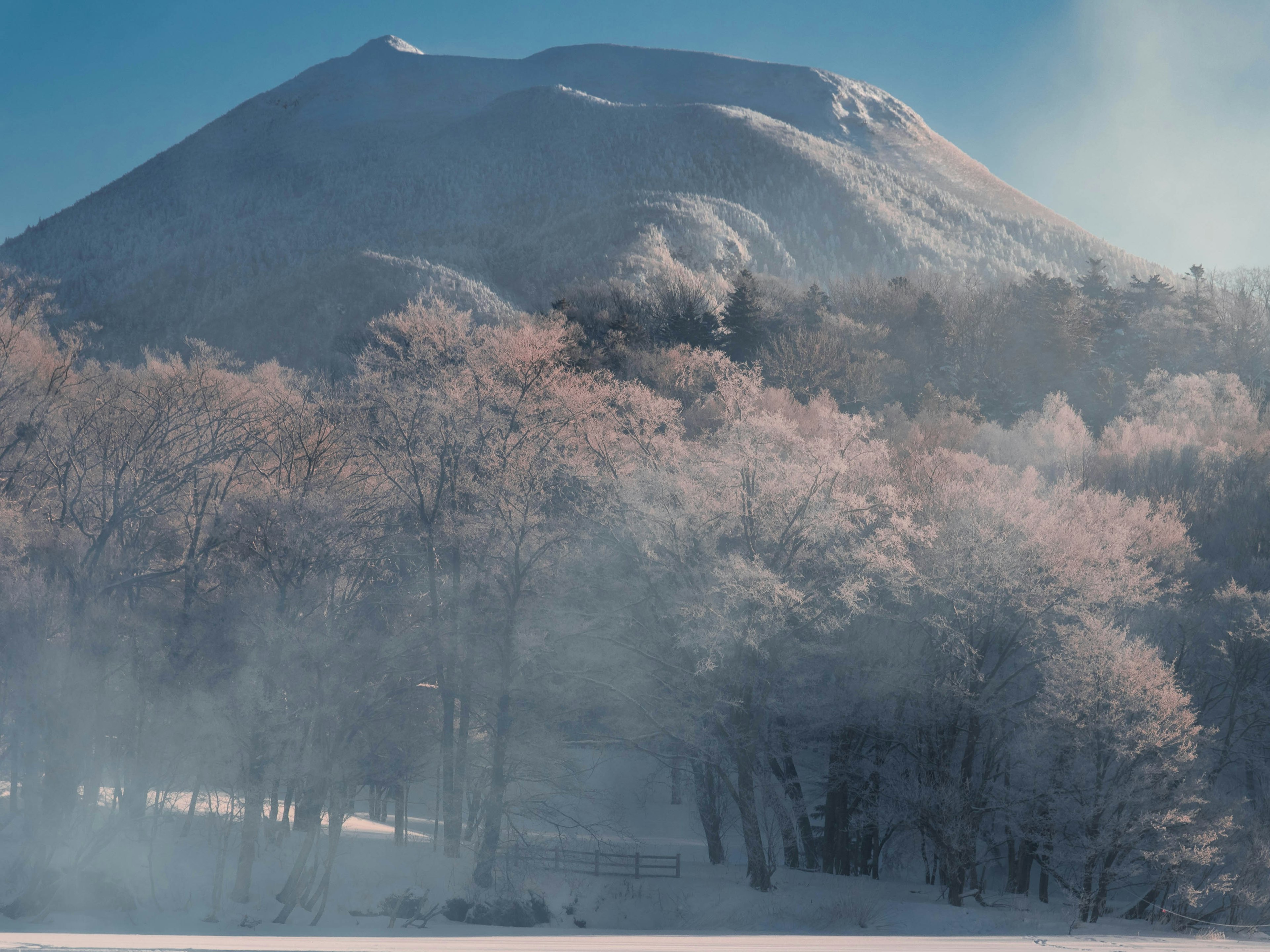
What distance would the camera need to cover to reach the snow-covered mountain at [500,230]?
105m

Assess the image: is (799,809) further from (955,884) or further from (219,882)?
(219,882)

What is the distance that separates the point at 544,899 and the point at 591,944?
548 inches

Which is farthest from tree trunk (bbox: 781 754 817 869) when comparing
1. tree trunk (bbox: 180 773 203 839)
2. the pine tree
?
the pine tree

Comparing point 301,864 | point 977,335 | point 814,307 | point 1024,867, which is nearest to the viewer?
point 301,864

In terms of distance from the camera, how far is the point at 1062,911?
21.7 metres

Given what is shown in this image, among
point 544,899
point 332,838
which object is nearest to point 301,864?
point 332,838

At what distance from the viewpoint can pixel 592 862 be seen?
85.1 feet

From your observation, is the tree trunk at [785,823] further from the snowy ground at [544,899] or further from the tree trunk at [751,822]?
the snowy ground at [544,899]

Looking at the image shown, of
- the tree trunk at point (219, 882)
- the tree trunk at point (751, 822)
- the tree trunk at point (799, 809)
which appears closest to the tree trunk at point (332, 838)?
the tree trunk at point (219, 882)

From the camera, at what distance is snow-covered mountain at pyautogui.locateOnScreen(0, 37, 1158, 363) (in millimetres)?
104938

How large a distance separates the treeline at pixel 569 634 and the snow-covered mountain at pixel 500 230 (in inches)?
2394

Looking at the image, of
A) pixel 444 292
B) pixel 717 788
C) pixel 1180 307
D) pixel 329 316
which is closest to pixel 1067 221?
pixel 1180 307

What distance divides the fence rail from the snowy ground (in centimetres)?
31

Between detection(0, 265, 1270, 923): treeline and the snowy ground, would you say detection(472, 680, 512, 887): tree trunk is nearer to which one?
detection(0, 265, 1270, 923): treeline
